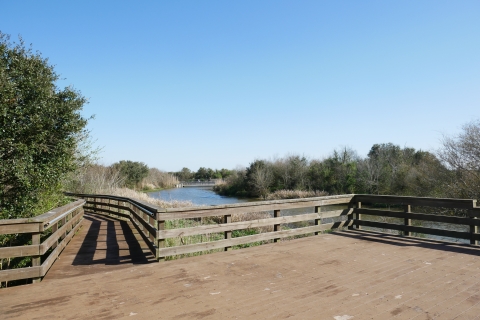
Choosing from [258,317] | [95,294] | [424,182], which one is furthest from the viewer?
[424,182]

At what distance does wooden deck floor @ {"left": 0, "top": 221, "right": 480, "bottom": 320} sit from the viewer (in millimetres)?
3316

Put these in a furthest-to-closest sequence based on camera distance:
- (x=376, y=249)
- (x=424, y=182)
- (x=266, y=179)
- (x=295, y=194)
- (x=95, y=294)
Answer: (x=266, y=179)
(x=295, y=194)
(x=424, y=182)
(x=376, y=249)
(x=95, y=294)

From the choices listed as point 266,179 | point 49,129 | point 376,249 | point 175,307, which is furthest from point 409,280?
point 266,179

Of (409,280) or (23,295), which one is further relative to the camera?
(409,280)

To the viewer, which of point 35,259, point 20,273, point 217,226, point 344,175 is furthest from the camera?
point 344,175

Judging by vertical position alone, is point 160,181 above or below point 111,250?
above

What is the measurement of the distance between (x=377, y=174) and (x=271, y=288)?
26.3 m

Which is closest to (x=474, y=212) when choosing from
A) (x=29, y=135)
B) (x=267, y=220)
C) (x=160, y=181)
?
(x=267, y=220)

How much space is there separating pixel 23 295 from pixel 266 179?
3455cm

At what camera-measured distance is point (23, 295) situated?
12.7ft

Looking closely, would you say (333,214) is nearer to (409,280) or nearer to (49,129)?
(409,280)

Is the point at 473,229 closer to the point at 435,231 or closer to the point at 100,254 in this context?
the point at 435,231

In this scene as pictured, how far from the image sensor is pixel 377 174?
91.5 feet

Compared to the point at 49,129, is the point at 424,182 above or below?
below
